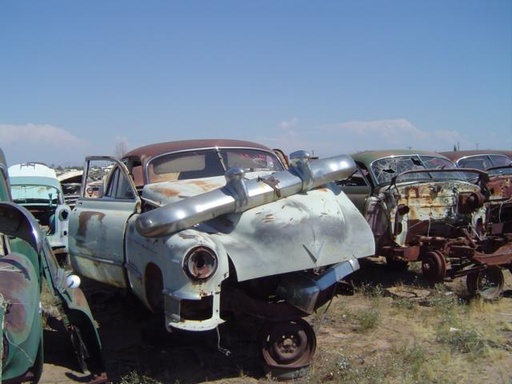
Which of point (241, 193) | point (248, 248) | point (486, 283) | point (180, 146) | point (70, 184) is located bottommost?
point (486, 283)

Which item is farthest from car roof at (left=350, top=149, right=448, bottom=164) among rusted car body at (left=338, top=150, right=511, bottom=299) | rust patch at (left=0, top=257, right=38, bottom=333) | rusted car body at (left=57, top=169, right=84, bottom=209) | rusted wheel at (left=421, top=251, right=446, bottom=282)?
rusted car body at (left=57, top=169, right=84, bottom=209)

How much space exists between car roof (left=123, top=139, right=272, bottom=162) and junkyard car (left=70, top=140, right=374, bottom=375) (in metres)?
0.73

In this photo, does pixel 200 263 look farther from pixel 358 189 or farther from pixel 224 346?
pixel 358 189

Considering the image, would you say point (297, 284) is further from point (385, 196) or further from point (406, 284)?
point (406, 284)

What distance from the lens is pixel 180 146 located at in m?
6.24

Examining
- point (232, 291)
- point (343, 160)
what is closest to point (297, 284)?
point (232, 291)

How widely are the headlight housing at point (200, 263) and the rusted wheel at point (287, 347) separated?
0.81 metres

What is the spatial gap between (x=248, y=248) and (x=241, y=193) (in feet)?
1.51

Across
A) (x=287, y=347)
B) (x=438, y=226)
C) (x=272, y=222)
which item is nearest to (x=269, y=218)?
(x=272, y=222)

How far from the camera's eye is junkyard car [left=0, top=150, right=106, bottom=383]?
3031 mm

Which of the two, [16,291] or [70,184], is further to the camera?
[70,184]

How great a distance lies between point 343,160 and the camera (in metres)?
5.21

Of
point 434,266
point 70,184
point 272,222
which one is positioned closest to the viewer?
point 272,222

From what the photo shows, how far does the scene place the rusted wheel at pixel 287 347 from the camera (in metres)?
4.44
